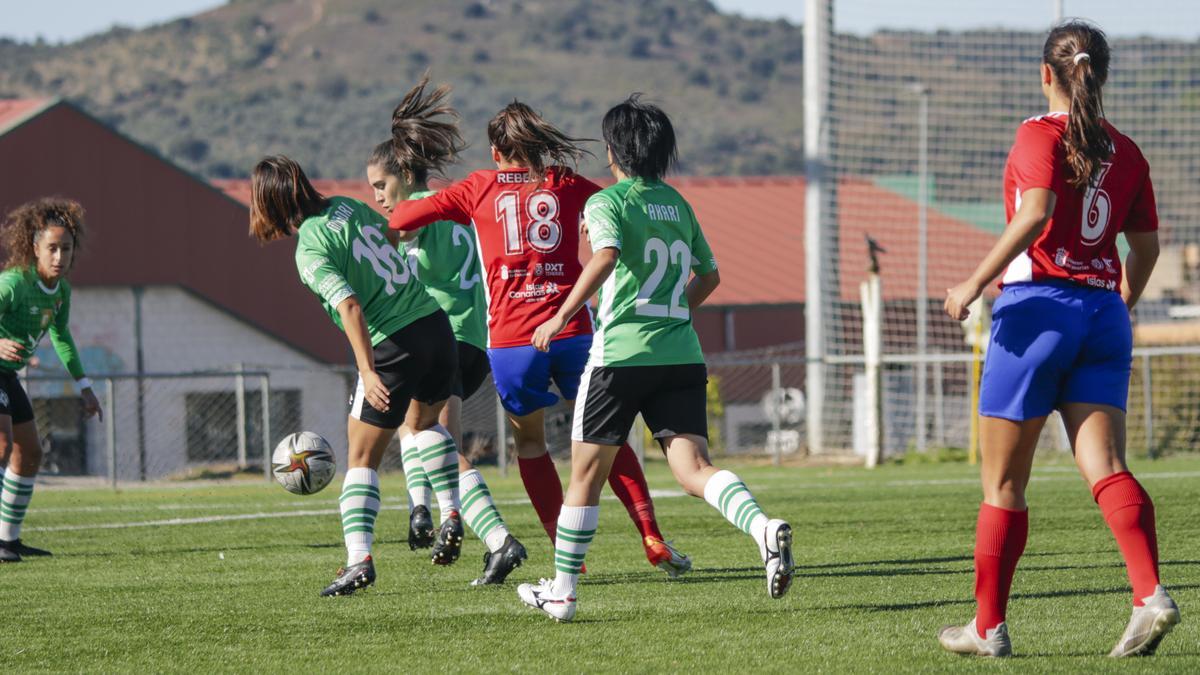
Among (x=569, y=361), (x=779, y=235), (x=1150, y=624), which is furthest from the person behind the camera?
(x=779, y=235)

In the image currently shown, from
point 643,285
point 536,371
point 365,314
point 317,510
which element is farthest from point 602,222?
point 317,510

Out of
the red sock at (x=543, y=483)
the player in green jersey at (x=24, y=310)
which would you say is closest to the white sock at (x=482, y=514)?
the red sock at (x=543, y=483)

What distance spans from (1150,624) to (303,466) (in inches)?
166

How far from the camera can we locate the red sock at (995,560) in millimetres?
5160

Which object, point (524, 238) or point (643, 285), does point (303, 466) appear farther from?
point (643, 285)

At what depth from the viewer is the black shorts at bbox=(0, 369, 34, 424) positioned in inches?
359

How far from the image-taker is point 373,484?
22.9ft

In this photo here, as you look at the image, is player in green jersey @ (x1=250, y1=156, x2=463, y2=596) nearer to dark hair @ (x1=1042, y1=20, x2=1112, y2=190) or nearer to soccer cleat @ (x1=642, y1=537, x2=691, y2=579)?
soccer cleat @ (x1=642, y1=537, x2=691, y2=579)

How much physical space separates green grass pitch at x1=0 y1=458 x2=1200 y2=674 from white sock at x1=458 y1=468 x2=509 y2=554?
0.24 metres

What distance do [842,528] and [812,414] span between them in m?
11.8

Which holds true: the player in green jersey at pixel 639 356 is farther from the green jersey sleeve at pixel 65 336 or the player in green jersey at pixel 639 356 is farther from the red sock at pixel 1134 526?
the green jersey sleeve at pixel 65 336

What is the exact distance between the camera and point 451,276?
28.2 feet

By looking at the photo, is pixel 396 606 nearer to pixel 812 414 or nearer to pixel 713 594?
pixel 713 594

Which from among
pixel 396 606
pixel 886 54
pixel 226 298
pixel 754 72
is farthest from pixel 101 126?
pixel 754 72
